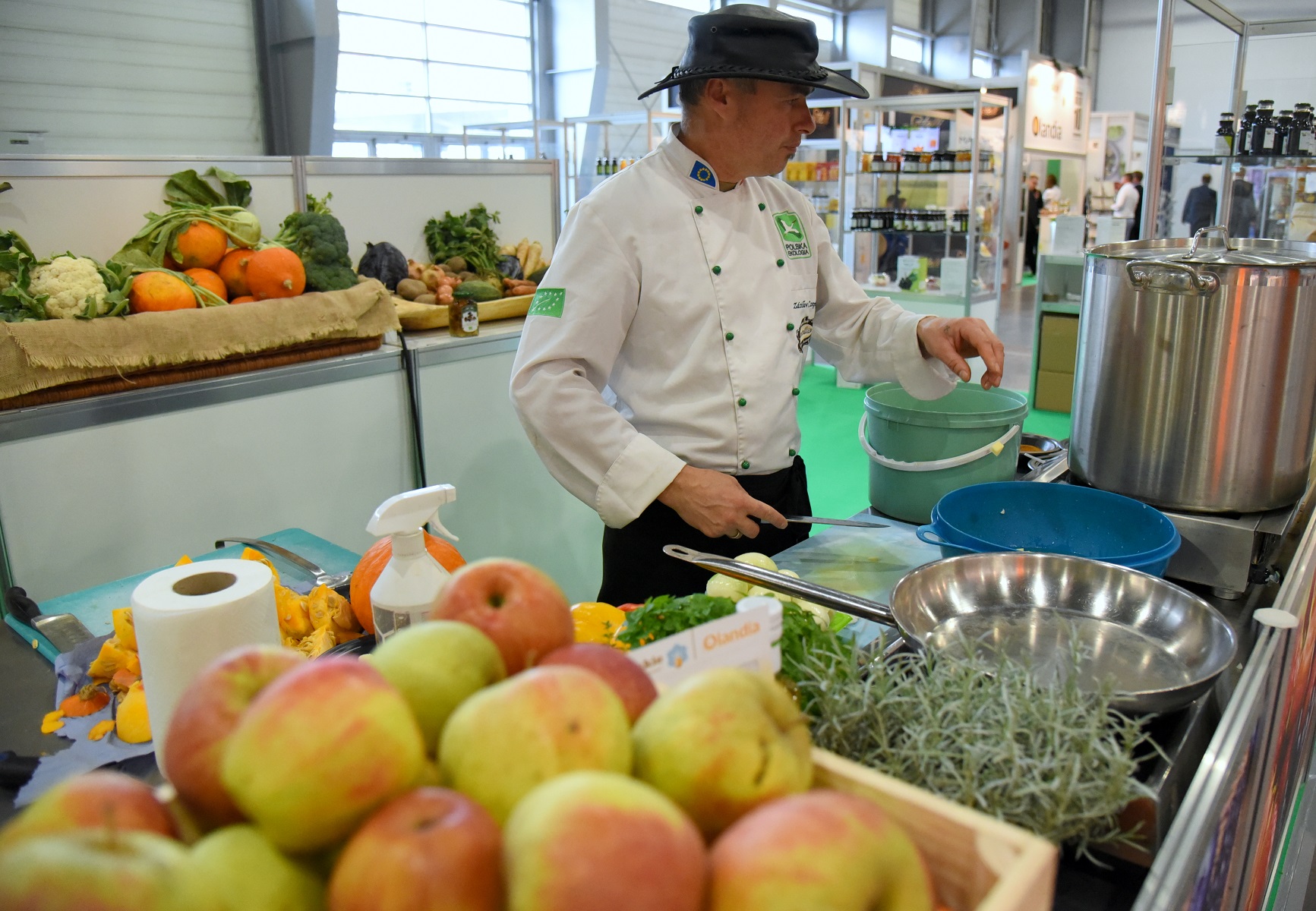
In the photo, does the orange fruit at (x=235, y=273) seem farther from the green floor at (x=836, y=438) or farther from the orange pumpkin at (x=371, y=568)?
the green floor at (x=836, y=438)

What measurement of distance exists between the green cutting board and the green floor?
2758mm

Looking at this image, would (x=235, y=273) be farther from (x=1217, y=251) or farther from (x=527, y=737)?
(x=527, y=737)

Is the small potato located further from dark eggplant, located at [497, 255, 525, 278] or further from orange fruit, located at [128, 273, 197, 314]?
orange fruit, located at [128, 273, 197, 314]

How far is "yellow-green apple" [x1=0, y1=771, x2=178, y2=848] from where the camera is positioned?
514 mm

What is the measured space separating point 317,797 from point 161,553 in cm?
262

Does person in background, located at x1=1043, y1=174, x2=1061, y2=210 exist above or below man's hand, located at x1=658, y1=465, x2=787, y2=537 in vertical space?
above

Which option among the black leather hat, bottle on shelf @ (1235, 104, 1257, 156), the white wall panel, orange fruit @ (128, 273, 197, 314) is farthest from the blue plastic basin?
the white wall panel

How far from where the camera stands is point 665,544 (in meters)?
2.11

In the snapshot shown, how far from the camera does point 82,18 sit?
308 inches

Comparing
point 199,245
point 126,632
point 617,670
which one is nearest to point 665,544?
point 126,632

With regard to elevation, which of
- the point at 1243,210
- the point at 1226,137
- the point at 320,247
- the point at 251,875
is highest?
the point at 1226,137

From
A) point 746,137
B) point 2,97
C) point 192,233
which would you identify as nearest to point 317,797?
point 746,137

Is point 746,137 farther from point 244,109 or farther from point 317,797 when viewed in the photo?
point 244,109

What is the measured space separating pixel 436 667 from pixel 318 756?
5.1 inches
